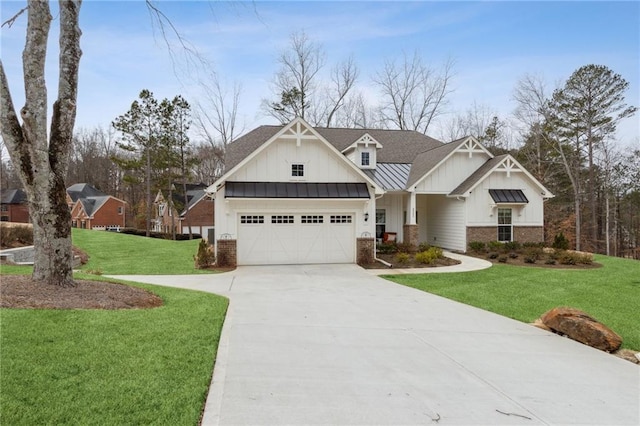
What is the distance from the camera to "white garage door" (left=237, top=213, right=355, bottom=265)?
50.1ft

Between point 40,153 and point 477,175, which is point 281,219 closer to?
point 40,153

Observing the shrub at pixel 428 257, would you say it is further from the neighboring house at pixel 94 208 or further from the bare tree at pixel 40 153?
the neighboring house at pixel 94 208

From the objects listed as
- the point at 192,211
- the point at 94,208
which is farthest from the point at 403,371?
the point at 94,208

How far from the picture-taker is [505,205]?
19.2 metres

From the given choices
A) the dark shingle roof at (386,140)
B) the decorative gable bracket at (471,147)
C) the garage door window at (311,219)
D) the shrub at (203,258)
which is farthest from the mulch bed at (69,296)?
the decorative gable bracket at (471,147)

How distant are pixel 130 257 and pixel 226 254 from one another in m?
6.18

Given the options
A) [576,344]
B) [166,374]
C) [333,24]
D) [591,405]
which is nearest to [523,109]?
[333,24]

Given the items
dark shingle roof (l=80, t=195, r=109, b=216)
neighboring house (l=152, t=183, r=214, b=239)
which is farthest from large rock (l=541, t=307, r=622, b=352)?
dark shingle roof (l=80, t=195, r=109, b=216)

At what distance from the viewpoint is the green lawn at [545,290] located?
8283mm

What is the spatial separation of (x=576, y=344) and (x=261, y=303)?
5933 millimetres

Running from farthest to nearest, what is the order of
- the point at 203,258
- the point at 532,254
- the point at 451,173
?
the point at 451,173 → the point at 532,254 → the point at 203,258

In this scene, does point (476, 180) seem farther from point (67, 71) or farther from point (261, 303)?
point (67, 71)

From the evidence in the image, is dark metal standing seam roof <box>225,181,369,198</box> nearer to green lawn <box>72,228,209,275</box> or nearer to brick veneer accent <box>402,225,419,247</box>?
green lawn <box>72,228,209,275</box>

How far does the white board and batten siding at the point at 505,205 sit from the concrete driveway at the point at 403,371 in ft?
38.3
